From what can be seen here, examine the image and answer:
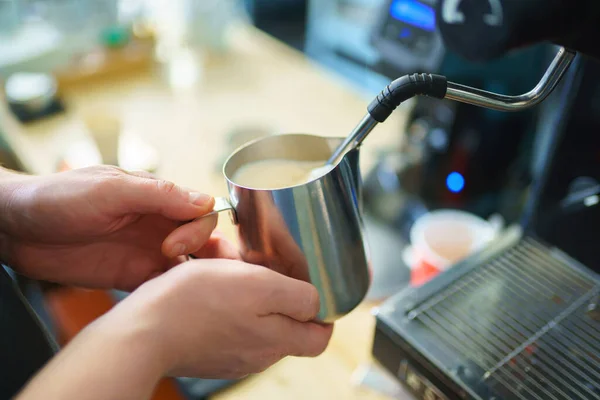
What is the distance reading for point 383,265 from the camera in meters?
0.99

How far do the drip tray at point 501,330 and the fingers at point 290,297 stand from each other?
154mm

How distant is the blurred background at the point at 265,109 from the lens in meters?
0.81

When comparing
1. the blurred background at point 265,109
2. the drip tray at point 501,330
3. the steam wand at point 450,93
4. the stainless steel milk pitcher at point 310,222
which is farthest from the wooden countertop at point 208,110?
the steam wand at point 450,93

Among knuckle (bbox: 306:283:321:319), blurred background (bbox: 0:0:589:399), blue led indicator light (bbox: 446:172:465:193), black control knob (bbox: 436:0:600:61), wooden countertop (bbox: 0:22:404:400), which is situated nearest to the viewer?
black control knob (bbox: 436:0:600:61)

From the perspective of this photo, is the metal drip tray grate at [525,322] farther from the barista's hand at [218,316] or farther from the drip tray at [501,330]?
the barista's hand at [218,316]

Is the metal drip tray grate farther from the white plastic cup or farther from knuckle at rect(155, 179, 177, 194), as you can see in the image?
knuckle at rect(155, 179, 177, 194)

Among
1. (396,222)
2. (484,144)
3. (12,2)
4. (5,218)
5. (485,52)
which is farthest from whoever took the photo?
(12,2)

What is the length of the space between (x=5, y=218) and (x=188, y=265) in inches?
10.1

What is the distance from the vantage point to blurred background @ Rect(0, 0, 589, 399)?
810mm

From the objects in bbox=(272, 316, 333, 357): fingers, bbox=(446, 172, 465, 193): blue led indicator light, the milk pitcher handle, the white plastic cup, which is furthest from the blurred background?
the milk pitcher handle

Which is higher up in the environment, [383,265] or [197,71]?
[197,71]

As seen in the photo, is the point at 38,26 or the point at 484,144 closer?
the point at 484,144

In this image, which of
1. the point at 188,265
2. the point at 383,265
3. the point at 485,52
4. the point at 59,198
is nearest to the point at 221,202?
the point at 188,265

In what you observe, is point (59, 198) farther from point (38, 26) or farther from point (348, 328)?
point (38, 26)
